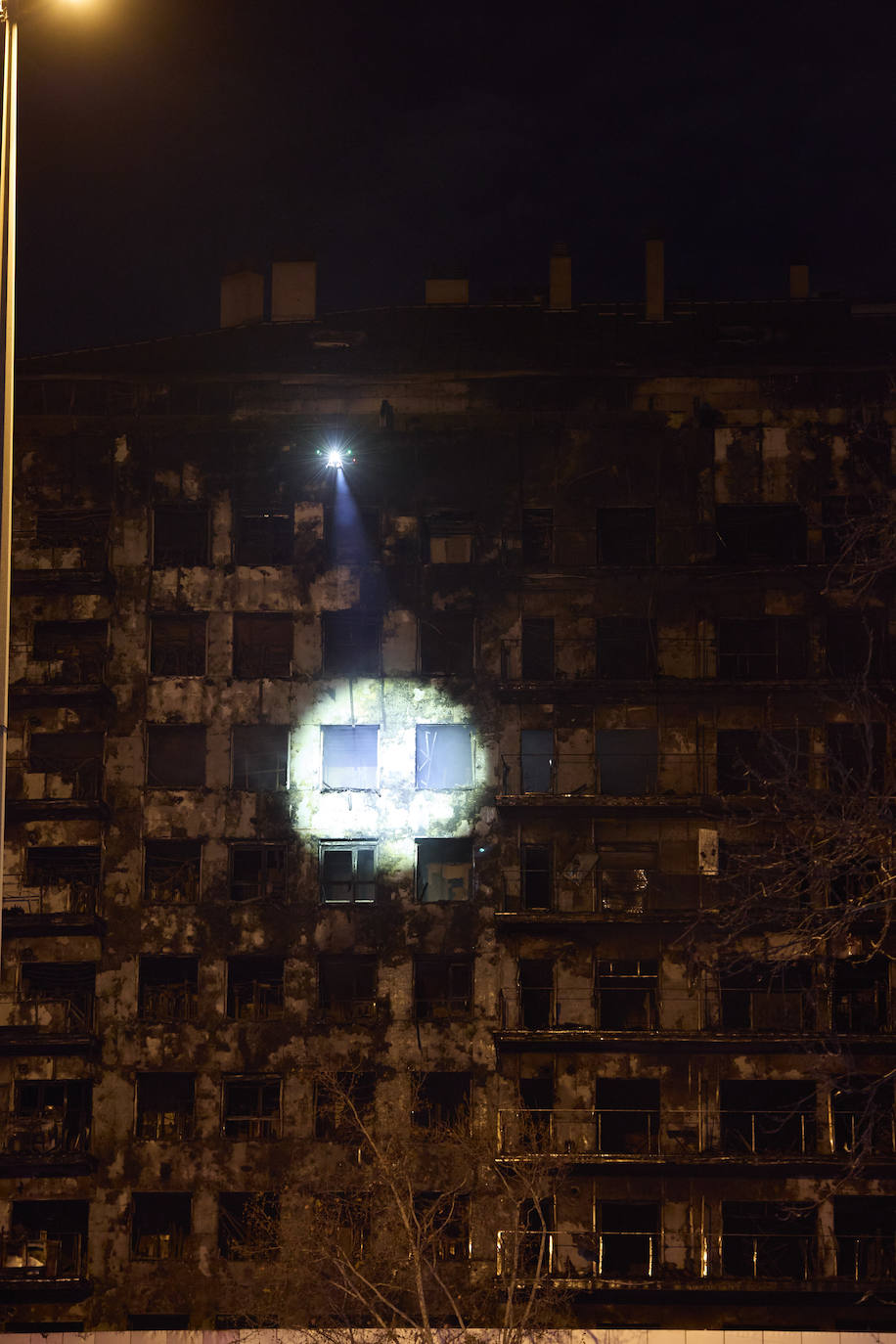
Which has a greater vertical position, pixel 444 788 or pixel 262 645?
pixel 262 645

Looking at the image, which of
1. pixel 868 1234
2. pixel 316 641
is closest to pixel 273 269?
pixel 316 641

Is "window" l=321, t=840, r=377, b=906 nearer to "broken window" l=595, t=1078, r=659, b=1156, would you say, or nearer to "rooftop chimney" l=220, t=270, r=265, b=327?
"broken window" l=595, t=1078, r=659, b=1156

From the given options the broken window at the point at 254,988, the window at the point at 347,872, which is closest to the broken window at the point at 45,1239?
the broken window at the point at 254,988

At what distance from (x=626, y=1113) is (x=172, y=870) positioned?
13639 millimetres

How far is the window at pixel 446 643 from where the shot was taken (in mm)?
43250

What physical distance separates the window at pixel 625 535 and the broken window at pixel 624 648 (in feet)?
5.87

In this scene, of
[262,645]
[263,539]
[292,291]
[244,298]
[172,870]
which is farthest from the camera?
[244,298]

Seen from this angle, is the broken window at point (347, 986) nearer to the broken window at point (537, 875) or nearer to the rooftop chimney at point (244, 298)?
the broken window at point (537, 875)

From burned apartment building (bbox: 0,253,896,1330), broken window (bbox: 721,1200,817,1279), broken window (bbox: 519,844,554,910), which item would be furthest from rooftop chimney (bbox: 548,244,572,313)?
broken window (bbox: 721,1200,817,1279)

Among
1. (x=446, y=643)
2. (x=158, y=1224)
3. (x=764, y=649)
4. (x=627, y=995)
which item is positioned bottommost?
(x=158, y=1224)

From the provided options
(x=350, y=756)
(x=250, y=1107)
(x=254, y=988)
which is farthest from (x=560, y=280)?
(x=250, y=1107)

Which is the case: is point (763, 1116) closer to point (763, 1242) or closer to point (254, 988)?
point (763, 1242)

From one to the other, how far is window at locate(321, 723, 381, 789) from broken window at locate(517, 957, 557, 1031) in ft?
21.1

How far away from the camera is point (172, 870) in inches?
1684
